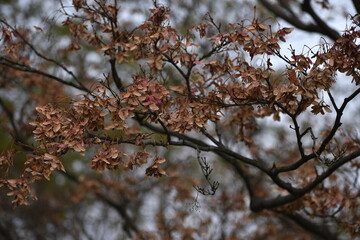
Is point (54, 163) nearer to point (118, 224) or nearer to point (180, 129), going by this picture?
point (180, 129)

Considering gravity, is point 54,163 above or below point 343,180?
below

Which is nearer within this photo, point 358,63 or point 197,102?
point 358,63

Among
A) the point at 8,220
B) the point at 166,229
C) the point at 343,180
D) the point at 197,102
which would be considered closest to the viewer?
the point at 197,102

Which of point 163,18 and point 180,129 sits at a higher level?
point 163,18

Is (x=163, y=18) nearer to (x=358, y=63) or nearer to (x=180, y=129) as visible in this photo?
(x=180, y=129)

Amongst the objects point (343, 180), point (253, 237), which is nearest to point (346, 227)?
point (343, 180)

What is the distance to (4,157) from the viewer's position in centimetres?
304

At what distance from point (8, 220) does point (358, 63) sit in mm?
7841

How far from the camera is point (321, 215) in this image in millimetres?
4578

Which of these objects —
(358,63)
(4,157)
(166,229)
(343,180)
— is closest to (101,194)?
(166,229)

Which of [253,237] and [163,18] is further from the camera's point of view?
[253,237]

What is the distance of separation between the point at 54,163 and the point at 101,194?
4433mm

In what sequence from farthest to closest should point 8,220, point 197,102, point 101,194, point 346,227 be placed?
point 8,220 → point 101,194 → point 346,227 → point 197,102

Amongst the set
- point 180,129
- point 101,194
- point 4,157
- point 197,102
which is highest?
point 101,194
